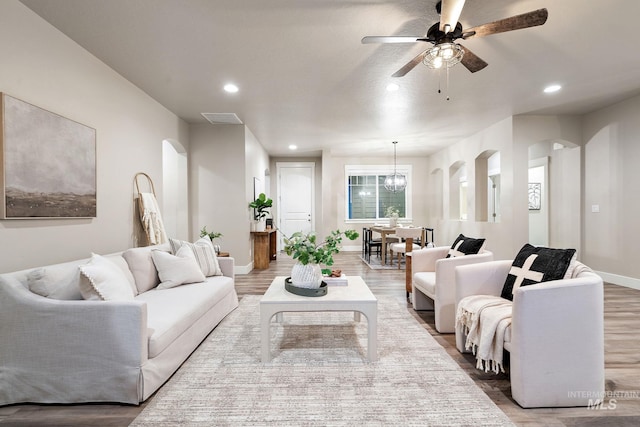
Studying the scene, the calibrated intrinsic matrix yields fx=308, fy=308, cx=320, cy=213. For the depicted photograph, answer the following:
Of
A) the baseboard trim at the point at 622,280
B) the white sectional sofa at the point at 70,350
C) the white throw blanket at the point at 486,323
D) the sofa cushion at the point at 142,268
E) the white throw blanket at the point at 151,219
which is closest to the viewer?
the white sectional sofa at the point at 70,350

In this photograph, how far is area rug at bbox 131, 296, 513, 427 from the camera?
1.62 metres

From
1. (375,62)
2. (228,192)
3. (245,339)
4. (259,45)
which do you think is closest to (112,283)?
(245,339)

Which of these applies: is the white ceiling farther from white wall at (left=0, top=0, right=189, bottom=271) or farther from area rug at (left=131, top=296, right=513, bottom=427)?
area rug at (left=131, top=296, right=513, bottom=427)

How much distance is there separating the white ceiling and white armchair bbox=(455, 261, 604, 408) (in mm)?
2026

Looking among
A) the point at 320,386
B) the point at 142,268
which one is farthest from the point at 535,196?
the point at 142,268

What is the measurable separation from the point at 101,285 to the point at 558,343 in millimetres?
2655

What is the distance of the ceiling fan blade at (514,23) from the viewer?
6.19ft

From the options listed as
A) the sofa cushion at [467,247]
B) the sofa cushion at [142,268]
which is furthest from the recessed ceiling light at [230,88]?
the sofa cushion at [467,247]

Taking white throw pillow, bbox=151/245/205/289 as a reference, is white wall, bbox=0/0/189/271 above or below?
above

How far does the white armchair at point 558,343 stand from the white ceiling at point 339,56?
2.03 metres

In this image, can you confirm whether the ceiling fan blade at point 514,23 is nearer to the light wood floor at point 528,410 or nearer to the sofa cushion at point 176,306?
the light wood floor at point 528,410

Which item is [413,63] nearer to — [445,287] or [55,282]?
[445,287]

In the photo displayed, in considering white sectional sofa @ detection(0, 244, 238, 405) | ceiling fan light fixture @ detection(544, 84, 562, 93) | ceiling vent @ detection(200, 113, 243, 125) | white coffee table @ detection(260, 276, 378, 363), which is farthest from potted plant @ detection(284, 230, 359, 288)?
ceiling fan light fixture @ detection(544, 84, 562, 93)

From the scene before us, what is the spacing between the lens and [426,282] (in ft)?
10.2
